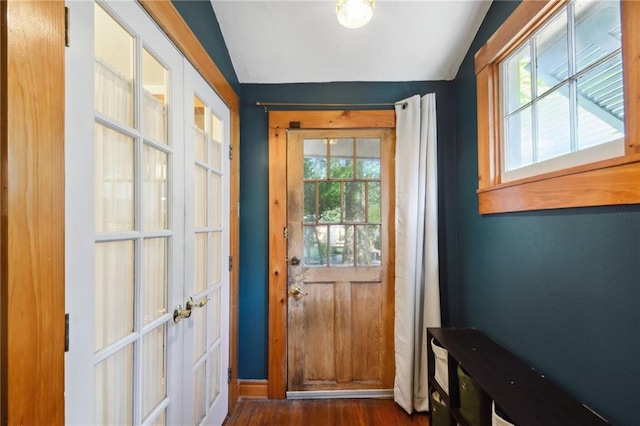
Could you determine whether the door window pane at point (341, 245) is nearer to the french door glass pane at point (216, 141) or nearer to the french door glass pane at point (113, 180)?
the french door glass pane at point (216, 141)

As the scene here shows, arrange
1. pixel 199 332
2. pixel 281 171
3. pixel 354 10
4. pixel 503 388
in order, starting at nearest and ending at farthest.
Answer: pixel 503 388
pixel 354 10
pixel 199 332
pixel 281 171

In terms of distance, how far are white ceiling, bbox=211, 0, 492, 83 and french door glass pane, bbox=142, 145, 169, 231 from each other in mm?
1084

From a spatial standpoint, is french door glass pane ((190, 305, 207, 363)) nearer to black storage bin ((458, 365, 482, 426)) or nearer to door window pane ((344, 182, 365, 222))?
door window pane ((344, 182, 365, 222))

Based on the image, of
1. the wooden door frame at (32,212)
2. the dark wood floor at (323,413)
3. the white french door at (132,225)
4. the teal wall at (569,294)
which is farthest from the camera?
the dark wood floor at (323,413)

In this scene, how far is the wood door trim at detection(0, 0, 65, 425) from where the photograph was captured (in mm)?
542

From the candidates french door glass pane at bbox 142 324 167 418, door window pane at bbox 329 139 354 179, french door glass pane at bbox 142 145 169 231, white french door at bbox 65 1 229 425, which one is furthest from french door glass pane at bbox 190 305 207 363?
door window pane at bbox 329 139 354 179

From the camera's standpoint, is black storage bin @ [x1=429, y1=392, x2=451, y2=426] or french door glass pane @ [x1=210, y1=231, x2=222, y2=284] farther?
french door glass pane @ [x1=210, y1=231, x2=222, y2=284]

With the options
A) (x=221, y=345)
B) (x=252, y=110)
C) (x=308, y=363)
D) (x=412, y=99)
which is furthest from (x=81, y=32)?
(x=308, y=363)

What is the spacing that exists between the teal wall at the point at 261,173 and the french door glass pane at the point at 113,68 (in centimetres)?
113

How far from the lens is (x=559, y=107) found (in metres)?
1.20

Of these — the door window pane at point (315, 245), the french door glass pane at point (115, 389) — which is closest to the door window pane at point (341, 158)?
the door window pane at point (315, 245)

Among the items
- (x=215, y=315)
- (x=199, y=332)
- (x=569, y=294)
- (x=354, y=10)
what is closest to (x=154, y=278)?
(x=199, y=332)

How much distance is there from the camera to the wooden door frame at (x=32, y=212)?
1.78 feet

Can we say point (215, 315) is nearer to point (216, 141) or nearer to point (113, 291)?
point (113, 291)
